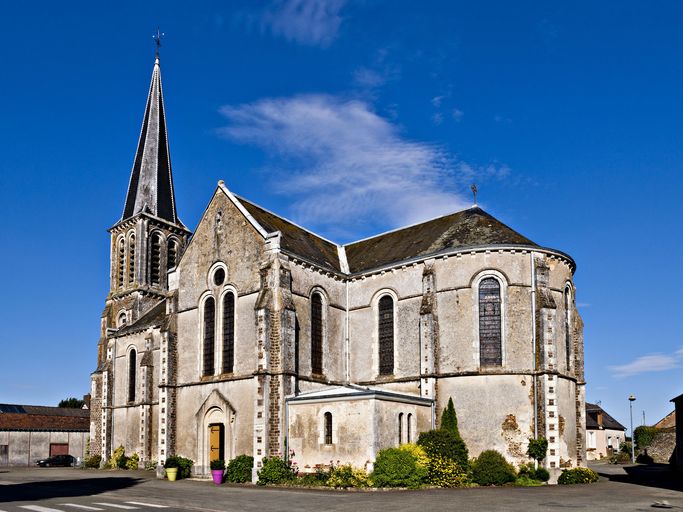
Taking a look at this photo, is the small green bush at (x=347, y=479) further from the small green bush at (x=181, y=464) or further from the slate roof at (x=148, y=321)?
the slate roof at (x=148, y=321)

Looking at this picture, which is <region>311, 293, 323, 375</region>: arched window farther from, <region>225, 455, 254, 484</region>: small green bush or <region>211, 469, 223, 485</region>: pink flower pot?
<region>211, 469, 223, 485</region>: pink flower pot

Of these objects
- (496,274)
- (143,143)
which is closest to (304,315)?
(496,274)

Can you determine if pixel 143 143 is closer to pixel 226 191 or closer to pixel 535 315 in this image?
pixel 226 191

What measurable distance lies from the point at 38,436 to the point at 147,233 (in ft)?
69.9

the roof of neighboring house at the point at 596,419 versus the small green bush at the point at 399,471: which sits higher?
the small green bush at the point at 399,471

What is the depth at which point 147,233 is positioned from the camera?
2089 inches

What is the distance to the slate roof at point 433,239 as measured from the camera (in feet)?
107

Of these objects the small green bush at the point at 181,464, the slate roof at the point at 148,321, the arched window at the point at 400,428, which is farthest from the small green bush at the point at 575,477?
the slate roof at the point at 148,321

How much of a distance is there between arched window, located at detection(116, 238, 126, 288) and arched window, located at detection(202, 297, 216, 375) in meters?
21.3

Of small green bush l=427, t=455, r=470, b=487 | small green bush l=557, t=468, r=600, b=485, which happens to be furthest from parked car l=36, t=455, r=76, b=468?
small green bush l=557, t=468, r=600, b=485

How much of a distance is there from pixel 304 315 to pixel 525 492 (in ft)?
43.6

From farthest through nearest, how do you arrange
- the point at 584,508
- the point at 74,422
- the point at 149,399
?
the point at 74,422 < the point at 149,399 < the point at 584,508

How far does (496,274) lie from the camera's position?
31.2 meters

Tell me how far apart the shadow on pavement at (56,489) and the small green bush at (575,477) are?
60.3 feet
